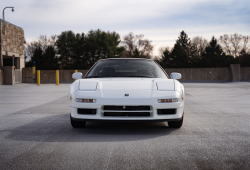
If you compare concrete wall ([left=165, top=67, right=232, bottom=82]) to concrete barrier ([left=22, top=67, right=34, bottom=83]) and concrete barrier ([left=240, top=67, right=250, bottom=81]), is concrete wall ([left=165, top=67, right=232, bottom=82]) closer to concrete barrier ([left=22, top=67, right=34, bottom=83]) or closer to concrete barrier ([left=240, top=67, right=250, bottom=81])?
concrete barrier ([left=240, top=67, right=250, bottom=81])

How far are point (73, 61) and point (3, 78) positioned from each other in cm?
2672

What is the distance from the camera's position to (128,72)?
6328 millimetres

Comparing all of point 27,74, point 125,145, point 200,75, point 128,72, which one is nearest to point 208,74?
point 200,75

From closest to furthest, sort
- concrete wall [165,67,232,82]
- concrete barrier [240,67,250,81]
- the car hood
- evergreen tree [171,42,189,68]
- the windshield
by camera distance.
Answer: the car hood, the windshield, concrete barrier [240,67,250,81], concrete wall [165,67,232,82], evergreen tree [171,42,189,68]

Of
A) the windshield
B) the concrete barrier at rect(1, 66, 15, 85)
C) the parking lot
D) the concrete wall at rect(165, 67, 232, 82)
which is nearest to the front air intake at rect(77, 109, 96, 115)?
the parking lot

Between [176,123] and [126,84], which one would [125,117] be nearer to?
[126,84]

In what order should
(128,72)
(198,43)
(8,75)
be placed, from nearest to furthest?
(128,72), (8,75), (198,43)

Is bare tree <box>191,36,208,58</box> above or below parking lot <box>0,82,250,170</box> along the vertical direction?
A: above

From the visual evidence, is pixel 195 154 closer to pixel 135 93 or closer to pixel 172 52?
pixel 135 93

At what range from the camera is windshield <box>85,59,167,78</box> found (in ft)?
20.2

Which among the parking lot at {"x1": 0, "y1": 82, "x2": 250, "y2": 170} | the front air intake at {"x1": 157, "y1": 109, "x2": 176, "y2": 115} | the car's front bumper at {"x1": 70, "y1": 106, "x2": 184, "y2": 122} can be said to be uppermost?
the front air intake at {"x1": 157, "y1": 109, "x2": 176, "y2": 115}

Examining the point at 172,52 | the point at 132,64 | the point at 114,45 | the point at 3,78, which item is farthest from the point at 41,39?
the point at 132,64

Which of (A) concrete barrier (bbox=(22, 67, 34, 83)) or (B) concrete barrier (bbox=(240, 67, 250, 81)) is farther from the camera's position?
(A) concrete barrier (bbox=(22, 67, 34, 83))

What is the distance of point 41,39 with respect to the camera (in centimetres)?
5744
